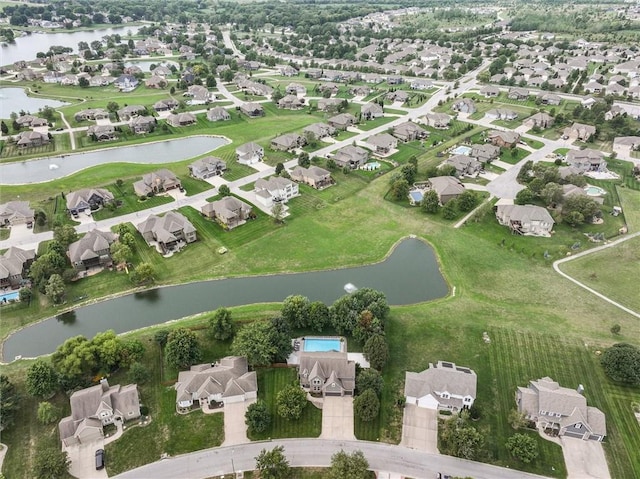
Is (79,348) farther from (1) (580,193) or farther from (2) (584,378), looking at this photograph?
(1) (580,193)

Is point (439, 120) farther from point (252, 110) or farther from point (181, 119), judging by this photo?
point (181, 119)

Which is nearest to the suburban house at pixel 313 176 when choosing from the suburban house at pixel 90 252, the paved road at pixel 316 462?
the suburban house at pixel 90 252

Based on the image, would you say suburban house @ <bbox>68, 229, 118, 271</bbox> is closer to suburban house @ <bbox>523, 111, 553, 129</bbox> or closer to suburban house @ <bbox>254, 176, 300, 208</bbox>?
suburban house @ <bbox>254, 176, 300, 208</bbox>

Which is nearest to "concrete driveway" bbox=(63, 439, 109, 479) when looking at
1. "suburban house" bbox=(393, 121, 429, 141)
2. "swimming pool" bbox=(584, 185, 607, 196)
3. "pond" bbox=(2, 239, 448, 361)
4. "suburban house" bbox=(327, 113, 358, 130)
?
"pond" bbox=(2, 239, 448, 361)

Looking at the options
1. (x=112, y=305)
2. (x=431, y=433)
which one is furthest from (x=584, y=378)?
(x=112, y=305)

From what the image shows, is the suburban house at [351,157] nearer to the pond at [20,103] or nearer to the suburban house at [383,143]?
the suburban house at [383,143]

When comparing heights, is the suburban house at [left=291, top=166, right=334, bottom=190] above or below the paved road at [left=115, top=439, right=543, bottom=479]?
above
